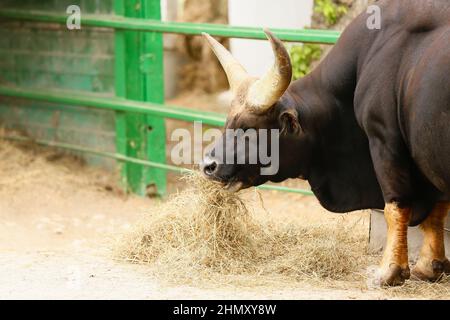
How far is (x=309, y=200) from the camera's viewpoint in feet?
28.1

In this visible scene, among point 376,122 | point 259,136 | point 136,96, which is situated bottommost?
point 136,96

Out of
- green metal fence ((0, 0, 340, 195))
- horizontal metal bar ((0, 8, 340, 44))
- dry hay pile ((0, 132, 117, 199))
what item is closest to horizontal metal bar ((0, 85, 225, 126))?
green metal fence ((0, 0, 340, 195))

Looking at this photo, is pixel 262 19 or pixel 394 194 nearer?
pixel 394 194

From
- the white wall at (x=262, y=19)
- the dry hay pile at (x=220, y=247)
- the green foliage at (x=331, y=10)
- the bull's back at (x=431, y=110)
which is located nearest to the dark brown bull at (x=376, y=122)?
the bull's back at (x=431, y=110)

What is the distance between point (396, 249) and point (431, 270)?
1.19ft

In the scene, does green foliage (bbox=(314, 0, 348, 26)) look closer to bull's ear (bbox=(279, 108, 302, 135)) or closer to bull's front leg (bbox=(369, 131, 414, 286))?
bull's ear (bbox=(279, 108, 302, 135))

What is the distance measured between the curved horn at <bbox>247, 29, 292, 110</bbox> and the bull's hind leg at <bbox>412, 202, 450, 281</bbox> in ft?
3.59

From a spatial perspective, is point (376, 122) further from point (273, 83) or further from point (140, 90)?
point (140, 90)

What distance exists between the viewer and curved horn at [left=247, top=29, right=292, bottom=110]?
5.33 meters

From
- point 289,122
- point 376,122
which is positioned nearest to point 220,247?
point 289,122

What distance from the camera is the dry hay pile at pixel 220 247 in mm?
5512

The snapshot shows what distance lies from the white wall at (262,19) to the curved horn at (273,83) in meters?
4.09

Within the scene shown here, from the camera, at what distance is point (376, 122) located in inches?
209

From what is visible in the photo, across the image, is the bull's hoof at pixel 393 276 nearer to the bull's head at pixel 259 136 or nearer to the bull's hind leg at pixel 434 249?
the bull's hind leg at pixel 434 249
